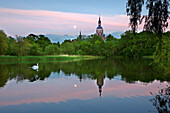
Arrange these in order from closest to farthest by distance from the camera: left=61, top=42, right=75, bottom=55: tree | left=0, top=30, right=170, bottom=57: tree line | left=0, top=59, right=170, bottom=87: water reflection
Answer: left=0, top=59, right=170, bottom=87: water reflection
left=0, top=30, right=170, bottom=57: tree line
left=61, top=42, right=75, bottom=55: tree

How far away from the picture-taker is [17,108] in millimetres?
9344

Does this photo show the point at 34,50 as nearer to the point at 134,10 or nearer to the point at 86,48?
the point at 86,48

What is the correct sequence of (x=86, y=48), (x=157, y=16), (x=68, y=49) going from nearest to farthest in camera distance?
1. (x=157, y=16)
2. (x=68, y=49)
3. (x=86, y=48)

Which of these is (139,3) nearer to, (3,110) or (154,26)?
(154,26)

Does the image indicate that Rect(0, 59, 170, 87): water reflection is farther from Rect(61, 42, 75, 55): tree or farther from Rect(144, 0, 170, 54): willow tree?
Rect(61, 42, 75, 55): tree

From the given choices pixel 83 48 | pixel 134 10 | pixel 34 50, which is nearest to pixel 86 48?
pixel 83 48

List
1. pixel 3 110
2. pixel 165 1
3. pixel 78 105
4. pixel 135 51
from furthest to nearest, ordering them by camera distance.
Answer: pixel 135 51, pixel 78 105, pixel 3 110, pixel 165 1

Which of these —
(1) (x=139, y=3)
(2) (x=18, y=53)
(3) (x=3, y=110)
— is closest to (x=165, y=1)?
(1) (x=139, y=3)

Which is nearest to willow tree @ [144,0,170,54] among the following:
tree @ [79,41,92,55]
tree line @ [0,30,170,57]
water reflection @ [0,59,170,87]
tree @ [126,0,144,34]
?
tree @ [126,0,144,34]

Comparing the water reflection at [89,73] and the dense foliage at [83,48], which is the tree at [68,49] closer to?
the dense foliage at [83,48]

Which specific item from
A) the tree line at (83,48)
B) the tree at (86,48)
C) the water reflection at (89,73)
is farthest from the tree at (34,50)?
the water reflection at (89,73)

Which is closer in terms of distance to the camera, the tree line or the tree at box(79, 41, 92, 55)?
the tree line

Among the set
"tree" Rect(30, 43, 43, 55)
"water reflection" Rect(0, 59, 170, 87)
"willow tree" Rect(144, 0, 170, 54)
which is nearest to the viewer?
"willow tree" Rect(144, 0, 170, 54)

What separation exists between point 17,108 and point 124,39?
89763mm
